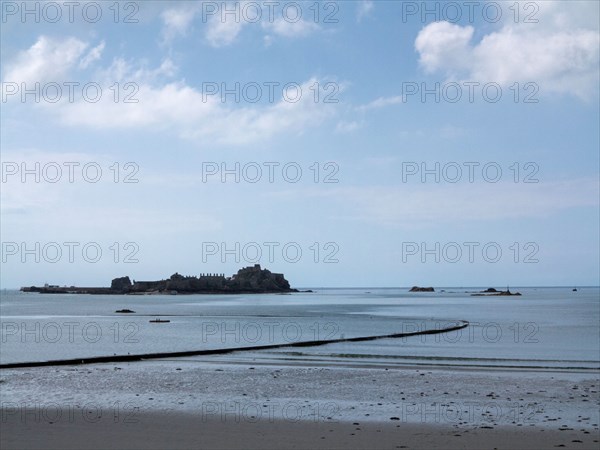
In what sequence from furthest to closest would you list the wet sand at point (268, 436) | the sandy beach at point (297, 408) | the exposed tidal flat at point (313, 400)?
the exposed tidal flat at point (313, 400)
the sandy beach at point (297, 408)
the wet sand at point (268, 436)

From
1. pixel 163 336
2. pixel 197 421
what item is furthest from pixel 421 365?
pixel 163 336

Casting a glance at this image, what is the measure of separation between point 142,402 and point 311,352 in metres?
18.6

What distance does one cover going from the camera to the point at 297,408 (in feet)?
61.5

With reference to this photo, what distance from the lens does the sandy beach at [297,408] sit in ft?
48.0

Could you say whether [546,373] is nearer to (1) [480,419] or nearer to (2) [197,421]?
(1) [480,419]

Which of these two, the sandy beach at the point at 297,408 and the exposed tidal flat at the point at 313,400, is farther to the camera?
the exposed tidal flat at the point at 313,400

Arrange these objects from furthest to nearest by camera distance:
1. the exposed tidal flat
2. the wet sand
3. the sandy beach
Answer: the exposed tidal flat, the sandy beach, the wet sand

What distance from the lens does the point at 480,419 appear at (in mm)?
17125

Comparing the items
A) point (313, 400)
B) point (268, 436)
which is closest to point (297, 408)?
point (313, 400)

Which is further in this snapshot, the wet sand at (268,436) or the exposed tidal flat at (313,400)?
the exposed tidal flat at (313,400)

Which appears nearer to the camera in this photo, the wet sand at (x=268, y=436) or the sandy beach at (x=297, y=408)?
the wet sand at (x=268, y=436)

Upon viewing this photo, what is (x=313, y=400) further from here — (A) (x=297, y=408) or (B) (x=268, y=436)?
(B) (x=268, y=436)

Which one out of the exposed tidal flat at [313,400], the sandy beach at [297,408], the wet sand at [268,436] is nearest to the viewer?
the wet sand at [268,436]

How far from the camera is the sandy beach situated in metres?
14.6
